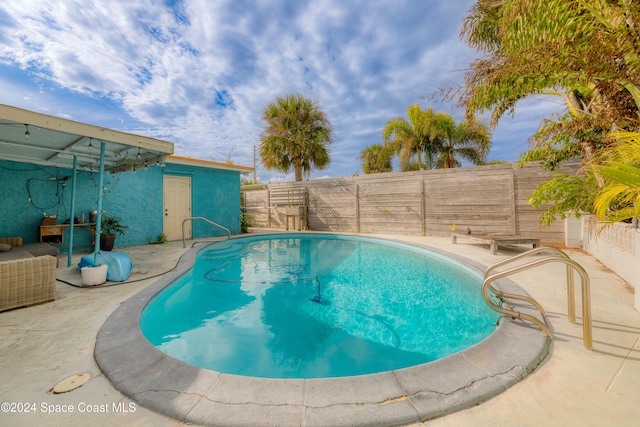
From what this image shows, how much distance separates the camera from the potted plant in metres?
6.82

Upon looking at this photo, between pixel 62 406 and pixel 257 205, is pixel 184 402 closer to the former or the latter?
pixel 62 406

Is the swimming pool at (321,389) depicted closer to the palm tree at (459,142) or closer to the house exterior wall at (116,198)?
the house exterior wall at (116,198)

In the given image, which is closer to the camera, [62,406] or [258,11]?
[62,406]

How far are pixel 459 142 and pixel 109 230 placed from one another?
659 inches

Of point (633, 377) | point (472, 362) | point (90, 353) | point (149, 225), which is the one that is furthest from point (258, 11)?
point (633, 377)

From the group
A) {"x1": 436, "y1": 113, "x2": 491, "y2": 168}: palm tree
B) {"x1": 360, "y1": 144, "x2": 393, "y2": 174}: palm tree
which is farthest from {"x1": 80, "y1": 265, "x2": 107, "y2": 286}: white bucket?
{"x1": 436, "y1": 113, "x2": 491, "y2": 168}: palm tree

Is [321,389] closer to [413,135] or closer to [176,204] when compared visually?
[176,204]

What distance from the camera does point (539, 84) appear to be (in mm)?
3566

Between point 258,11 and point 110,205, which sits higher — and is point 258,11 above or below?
above

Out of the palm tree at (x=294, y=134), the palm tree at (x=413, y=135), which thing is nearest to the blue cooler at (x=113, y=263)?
the palm tree at (x=294, y=134)

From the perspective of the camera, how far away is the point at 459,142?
1447cm

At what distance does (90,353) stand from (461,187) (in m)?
9.71

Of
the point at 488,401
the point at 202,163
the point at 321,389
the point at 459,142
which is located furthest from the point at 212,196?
the point at 459,142

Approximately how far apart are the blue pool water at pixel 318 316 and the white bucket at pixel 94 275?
Result: 109 centimetres
